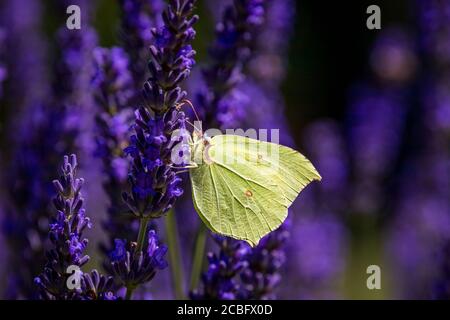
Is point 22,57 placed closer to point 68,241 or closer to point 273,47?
point 273,47

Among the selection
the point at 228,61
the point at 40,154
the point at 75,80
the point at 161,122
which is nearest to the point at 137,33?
the point at 228,61

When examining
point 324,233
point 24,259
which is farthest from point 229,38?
point 324,233

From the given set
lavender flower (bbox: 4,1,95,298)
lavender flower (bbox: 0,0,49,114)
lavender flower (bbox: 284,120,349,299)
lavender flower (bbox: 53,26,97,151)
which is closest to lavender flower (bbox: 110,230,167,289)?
lavender flower (bbox: 4,1,95,298)

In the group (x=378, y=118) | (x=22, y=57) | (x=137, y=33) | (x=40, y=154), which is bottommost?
(x=40, y=154)

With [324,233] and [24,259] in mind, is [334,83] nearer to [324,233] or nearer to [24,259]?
[324,233]

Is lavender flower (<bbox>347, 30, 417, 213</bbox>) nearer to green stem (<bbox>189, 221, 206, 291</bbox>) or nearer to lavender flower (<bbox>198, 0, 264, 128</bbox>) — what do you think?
lavender flower (<bbox>198, 0, 264, 128</bbox>)

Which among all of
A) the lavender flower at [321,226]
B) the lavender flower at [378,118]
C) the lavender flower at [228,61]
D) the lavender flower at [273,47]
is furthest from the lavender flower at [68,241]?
the lavender flower at [378,118]
